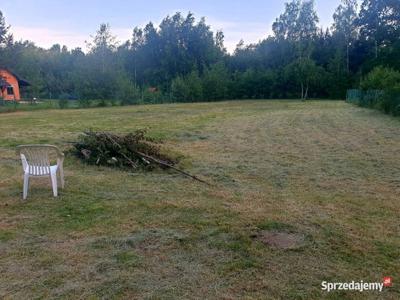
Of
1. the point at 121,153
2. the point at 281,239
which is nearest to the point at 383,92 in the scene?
the point at 121,153

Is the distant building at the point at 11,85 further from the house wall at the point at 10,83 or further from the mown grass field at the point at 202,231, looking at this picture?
the mown grass field at the point at 202,231

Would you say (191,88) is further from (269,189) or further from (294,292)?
(294,292)

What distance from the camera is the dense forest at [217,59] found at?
37.9 m

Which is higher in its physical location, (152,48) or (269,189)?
(152,48)

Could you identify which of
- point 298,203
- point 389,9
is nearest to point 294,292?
point 298,203

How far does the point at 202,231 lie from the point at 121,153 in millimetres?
3639

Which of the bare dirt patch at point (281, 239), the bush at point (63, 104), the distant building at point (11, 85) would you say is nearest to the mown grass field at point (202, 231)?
the bare dirt patch at point (281, 239)

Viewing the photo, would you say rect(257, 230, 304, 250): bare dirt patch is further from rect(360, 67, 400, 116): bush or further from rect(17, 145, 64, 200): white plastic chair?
rect(360, 67, 400, 116): bush

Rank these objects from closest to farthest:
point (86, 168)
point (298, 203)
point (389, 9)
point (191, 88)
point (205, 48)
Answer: point (298, 203) < point (86, 168) < point (191, 88) < point (389, 9) < point (205, 48)

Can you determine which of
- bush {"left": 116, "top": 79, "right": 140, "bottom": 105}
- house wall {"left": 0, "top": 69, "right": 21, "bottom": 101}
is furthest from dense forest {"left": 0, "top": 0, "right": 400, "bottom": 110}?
house wall {"left": 0, "top": 69, "right": 21, "bottom": 101}

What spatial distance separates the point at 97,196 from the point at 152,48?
207 feet

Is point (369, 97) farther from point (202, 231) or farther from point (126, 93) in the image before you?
point (202, 231)

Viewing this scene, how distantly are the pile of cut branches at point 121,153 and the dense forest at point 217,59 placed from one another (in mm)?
27220

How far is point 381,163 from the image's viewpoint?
7.12 meters
